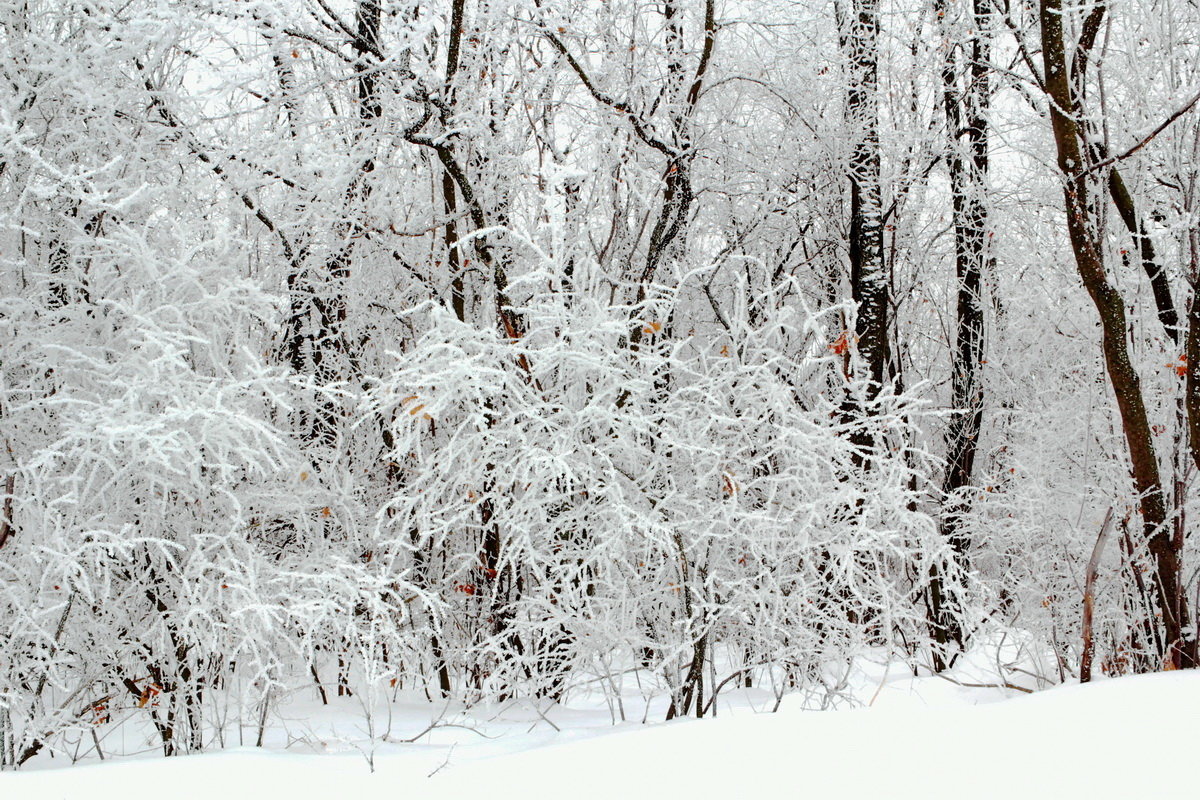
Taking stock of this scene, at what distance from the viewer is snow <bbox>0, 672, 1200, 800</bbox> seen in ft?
10.0

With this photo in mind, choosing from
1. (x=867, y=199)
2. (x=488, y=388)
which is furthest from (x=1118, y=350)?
(x=867, y=199)

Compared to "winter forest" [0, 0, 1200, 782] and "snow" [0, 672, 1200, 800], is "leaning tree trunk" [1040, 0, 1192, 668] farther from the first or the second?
"snow" [0, 672, 1200, 800]

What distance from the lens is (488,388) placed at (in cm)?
432

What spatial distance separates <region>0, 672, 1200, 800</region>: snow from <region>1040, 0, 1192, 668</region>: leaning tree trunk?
2.48 ft

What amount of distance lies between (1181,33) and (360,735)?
20.2 ft

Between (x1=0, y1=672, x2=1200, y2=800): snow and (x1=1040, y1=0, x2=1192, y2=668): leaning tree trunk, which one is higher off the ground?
(x1=1040, y1=0, x2=1192, y2=668): leaning tree trunk

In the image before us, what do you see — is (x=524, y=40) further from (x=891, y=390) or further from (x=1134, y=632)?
(x=1134, y=632)

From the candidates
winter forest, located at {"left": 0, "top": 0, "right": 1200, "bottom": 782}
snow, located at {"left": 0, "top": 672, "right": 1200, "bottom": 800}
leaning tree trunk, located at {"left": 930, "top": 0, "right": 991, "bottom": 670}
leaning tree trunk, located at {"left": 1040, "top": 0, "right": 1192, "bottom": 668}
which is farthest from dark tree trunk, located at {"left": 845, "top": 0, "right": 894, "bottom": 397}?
snow, located at {"left": 0, "top": 672, "right": 1200, "bottom": 800}

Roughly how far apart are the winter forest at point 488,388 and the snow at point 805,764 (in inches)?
30.0

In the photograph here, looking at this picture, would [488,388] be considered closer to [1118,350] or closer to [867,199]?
[1118,350]

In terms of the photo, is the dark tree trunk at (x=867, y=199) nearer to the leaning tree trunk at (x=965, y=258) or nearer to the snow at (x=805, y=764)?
the leaning tree trunk at (x=965, y=258)

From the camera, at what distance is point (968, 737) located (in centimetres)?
347

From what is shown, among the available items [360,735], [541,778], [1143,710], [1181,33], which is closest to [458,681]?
[360,735]

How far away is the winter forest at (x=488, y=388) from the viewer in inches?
185
